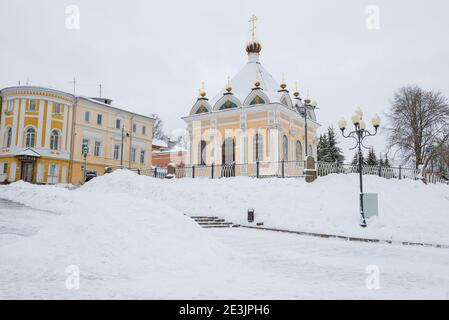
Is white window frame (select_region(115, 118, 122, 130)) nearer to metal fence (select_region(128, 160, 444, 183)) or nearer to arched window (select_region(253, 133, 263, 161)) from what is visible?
metal fence (select_region(128, 160, 444, 183))

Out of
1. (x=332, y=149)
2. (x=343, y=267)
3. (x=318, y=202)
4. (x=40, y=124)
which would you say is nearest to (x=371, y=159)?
(x=332, y=149)

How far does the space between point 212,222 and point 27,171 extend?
89.8 feet

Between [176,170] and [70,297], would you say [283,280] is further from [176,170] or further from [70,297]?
[176,170]

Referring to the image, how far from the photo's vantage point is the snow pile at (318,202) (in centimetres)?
1334

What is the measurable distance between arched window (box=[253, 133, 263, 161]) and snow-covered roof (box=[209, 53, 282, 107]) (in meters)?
3.14

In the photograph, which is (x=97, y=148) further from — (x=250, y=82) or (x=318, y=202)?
(x=318, y=202)

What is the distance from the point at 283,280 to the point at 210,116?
2150cm

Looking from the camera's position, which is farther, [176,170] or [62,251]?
[176,170]

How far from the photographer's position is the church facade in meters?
24.8

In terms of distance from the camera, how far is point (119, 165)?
143ft

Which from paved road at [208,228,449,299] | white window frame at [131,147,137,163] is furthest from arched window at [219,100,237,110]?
white window frame at [131,147,137,163]

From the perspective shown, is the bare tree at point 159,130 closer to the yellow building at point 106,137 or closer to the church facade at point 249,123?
the yellow building at point 106,137

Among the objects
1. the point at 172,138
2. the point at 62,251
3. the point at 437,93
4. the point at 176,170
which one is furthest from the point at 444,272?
the point at 172,138

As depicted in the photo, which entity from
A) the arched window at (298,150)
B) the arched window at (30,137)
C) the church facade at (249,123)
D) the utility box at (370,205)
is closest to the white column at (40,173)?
the arched window at (30,137)
